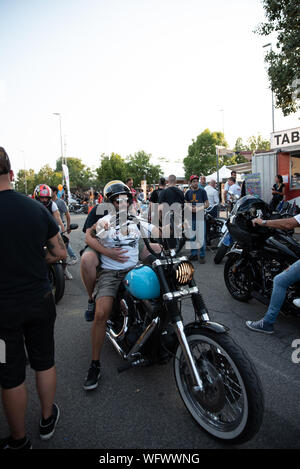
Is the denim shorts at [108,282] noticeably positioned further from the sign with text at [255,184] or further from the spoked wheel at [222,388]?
the sign with text at [255,184]

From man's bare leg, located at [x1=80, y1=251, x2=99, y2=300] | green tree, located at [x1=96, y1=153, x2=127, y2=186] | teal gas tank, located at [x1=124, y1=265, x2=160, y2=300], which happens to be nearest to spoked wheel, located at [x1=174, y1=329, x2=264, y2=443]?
teal gas tank, located at [x1=124, y1=265, x2=160, y2=300]

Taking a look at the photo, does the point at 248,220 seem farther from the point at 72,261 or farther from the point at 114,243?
the point at 72,261

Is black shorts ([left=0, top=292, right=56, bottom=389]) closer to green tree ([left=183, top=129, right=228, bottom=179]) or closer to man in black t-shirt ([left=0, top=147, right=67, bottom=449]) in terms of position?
man in black t-shirt ([left=0, top=147, right=67, bottom=449])

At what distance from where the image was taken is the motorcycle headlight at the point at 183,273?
6.90 feet

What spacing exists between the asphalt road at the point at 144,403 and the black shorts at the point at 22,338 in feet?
1.82

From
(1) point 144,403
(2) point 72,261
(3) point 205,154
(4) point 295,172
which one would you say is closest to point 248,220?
(1) point 144,403

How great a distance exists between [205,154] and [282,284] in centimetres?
4704

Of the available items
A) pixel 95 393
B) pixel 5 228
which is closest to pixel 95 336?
pixel 95 393

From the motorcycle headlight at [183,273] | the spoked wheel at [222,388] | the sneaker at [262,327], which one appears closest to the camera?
the spoked wheel at [222,388]

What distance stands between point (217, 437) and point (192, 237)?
5.61 metres

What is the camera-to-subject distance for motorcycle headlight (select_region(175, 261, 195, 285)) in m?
2.10

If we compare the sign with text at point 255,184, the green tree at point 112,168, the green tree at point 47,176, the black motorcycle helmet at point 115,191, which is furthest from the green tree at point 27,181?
the black motorcycle helmet at point 115,191

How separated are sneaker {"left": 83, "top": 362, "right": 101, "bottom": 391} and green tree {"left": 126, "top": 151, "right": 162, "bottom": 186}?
180 ft

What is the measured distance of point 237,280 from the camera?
4.40m
